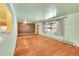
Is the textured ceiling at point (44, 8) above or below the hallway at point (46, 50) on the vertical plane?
above

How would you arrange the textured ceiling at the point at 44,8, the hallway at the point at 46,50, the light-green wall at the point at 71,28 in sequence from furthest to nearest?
the light-green wall at the point at 71,28 → the hallway at the point at 46,50 → the textured ceiling at the point at 44,8

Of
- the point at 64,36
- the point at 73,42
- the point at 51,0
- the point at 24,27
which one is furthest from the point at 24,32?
the point at 51,0

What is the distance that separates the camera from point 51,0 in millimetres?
1941

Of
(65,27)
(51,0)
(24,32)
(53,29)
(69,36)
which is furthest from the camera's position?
(24,32)

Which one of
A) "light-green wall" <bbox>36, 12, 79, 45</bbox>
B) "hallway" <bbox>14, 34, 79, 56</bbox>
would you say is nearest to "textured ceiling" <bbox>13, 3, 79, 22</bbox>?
"light-green wall" <bbox>36, 12, 79, 45</bbox>

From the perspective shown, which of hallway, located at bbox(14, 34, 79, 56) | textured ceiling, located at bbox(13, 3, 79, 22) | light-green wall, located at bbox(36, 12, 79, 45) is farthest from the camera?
light-green wall, located at bbox(36, 12, 79, 45)

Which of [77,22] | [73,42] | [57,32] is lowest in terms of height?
[73,42]

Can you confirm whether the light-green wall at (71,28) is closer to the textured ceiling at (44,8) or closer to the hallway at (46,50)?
the hallway at (46,50)

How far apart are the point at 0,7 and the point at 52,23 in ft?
24.5

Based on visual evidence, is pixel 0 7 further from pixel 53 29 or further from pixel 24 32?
pixel 24 32

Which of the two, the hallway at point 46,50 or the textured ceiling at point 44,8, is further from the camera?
the hallway at point 46,50

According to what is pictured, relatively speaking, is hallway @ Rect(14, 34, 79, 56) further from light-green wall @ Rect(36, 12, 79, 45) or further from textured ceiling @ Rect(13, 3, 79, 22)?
textured ceiling @ Rect(13, 3, 79, 22)

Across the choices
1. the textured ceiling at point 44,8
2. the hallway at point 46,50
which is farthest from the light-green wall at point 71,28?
the textured ceiling at point 44,8

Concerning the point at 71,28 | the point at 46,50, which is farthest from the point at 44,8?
the point at 71,28
